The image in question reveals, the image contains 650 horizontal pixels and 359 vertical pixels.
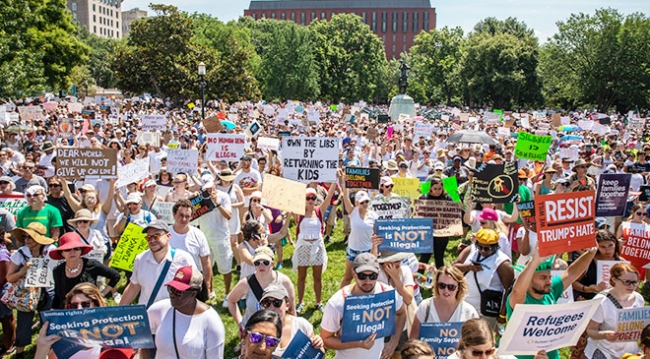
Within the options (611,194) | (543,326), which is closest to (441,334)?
(543,326)

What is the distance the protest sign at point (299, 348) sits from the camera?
13.1 feet

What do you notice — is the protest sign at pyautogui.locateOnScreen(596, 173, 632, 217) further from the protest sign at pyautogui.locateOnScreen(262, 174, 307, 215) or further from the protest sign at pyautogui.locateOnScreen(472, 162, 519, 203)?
the protest sign at pyautogui.locateOnScreen(262, 174, 307, 215)

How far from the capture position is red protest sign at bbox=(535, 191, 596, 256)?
4891mm

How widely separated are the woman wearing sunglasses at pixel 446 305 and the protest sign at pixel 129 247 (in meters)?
3.46

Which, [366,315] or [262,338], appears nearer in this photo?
[262,338]

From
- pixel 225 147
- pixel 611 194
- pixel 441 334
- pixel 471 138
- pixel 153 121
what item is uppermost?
pixel 153 121

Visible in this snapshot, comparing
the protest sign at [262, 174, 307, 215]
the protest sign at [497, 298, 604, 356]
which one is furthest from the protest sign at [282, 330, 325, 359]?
the protest sign at [262, 174, 307, 215]

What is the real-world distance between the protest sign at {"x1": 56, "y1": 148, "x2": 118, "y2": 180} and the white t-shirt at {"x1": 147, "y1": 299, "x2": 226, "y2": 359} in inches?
213

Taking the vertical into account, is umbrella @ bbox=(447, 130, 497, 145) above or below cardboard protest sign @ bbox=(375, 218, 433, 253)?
above

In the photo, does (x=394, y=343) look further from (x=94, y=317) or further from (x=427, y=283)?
(x=427, y=283)

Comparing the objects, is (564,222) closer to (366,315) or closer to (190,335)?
(366,315)

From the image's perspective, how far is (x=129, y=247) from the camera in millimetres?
6602

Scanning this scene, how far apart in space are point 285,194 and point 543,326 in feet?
14.5

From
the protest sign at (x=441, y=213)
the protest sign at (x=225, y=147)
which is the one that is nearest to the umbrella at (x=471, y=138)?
the protest sign at (x=225, y=147)
